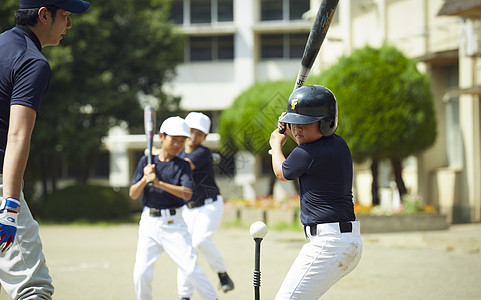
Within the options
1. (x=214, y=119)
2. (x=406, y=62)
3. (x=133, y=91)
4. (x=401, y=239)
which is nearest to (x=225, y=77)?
(x=214, y=119)

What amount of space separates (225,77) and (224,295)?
34540 mm

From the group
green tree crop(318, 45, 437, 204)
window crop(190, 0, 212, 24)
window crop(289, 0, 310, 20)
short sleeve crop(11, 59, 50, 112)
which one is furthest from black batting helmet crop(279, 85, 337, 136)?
window crop(190, 0, 212, 24)

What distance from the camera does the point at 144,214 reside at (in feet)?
24.1

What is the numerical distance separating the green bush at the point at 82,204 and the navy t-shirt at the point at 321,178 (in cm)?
2139

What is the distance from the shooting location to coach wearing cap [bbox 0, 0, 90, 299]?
154 inches

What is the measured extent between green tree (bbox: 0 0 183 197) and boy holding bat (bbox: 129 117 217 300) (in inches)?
704

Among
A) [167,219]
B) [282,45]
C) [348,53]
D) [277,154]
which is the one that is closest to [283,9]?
[282,45]

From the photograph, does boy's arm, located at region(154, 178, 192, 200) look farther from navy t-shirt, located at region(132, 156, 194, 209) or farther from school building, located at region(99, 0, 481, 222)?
school building, located at region(99, 0, 481, 222)

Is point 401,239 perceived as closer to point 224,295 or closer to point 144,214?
point 224,295

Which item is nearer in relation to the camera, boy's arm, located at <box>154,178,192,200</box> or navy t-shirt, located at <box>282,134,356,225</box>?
navy t-shirt, located at <box>282,134,356,225</box>

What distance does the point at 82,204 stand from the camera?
83.5 ft

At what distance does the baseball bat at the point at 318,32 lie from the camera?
5.34 m

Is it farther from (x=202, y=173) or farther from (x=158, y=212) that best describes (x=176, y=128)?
(x=202, y=173)

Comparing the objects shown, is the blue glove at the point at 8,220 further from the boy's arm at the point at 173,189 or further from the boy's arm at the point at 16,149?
the boy's arm at the point at 173,189
